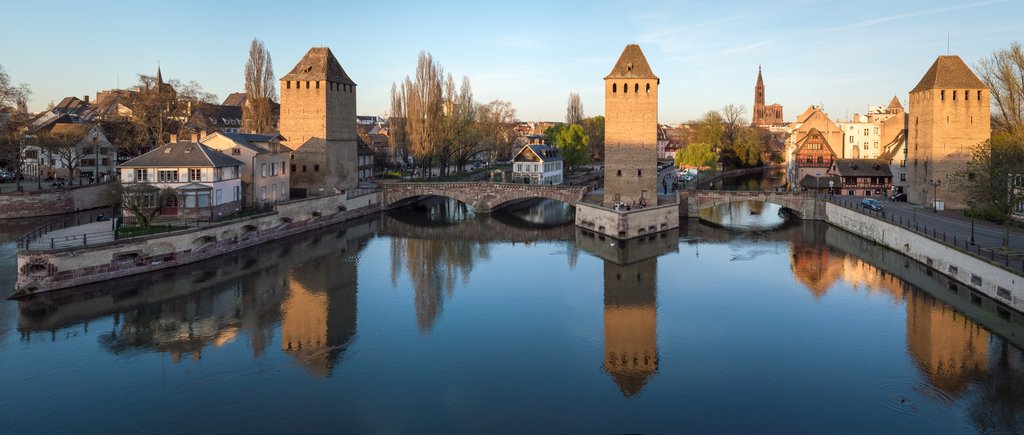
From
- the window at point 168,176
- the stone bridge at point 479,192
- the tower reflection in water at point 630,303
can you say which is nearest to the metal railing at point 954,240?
the tower reflection in water at point 630,303

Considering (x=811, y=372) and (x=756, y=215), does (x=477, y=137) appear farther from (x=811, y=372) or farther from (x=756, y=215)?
(x=811, y=372)

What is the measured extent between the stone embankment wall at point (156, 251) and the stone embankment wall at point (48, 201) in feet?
48.3

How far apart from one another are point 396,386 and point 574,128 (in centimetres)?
5012

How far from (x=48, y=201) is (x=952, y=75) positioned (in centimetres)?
5020

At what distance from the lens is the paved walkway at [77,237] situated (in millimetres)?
24609

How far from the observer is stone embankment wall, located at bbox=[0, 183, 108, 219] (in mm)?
38438

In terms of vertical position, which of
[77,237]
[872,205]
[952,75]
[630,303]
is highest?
[952,75]

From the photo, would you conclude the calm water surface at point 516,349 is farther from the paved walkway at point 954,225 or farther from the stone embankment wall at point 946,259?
the paved walkway at point 954,225

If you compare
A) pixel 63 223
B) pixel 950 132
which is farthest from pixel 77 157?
pixel 950 132

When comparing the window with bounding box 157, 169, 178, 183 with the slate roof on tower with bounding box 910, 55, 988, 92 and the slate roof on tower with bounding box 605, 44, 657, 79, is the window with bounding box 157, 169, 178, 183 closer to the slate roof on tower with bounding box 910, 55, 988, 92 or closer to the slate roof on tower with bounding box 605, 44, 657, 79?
the slate roof on tower with bounding box 605, 44, 657, 79

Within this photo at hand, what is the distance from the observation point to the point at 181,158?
32469 millimetres

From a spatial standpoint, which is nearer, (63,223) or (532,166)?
(63,223)

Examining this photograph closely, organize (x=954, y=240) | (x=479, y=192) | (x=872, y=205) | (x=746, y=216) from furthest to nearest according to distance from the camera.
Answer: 1. (x=746, y=216)
2. (x=479, y=192)
3. (x=872, y=205)
4. (x=954, y=240)

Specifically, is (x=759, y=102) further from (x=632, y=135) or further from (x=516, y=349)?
(x=516, y=349)
